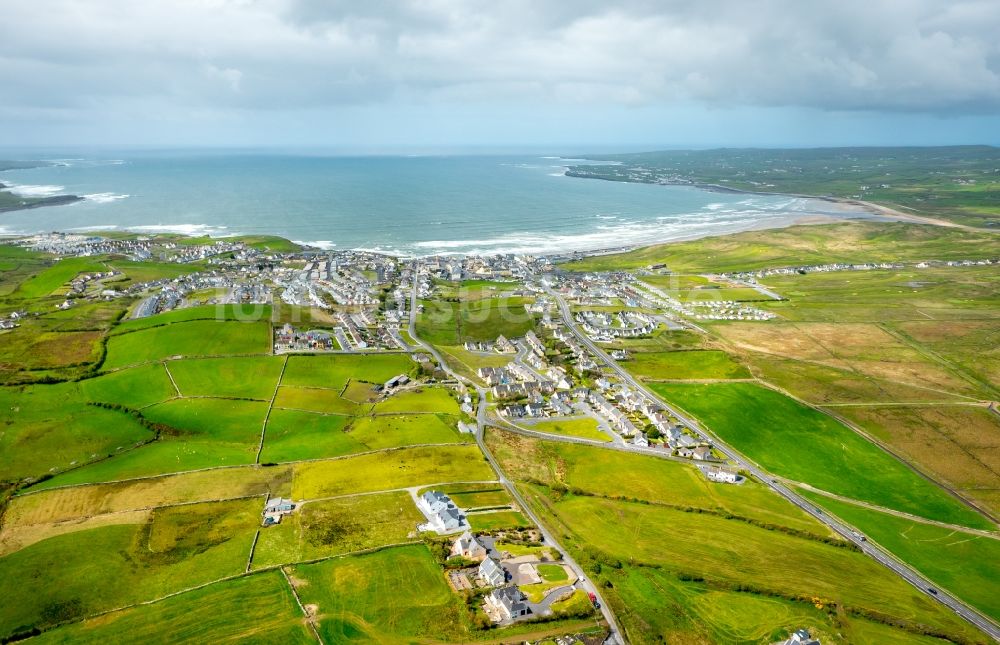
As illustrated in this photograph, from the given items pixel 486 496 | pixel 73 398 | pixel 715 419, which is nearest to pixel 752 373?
pixel 715 419

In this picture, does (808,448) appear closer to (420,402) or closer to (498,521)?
(498,521)

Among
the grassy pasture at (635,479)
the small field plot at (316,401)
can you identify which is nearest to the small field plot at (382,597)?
the grassy pasture at (635,479)

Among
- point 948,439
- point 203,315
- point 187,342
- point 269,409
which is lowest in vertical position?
point 948,439

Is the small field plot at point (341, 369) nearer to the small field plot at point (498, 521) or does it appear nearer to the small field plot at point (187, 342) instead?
the small field plot at point (187, 342)

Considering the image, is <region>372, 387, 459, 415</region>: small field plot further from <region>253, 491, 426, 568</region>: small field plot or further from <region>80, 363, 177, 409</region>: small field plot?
<region>80, 363, 177, 409</region>: small field plot

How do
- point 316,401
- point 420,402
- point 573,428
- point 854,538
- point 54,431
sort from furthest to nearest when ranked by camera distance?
point 420,402 → point 316,401 → point 573,428 → point 54,431 → point 854,538

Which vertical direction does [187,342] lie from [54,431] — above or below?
above

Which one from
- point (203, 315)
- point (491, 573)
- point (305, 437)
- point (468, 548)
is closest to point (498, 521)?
point (468, 548)

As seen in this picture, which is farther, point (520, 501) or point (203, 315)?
point (203, 315)
